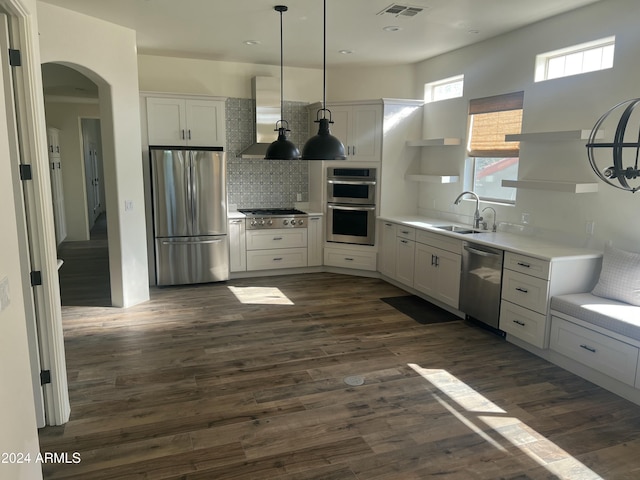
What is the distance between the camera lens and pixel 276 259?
21.1 feet

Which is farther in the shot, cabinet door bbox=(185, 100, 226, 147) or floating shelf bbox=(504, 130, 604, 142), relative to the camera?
cabinet door bbox=(185, 100, 226, 147)

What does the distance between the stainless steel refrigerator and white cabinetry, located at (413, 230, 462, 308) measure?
2485mm

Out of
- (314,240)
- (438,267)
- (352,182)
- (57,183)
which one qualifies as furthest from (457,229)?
(57,183)

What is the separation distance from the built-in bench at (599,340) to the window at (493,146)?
1.66 m

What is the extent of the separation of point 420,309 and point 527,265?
59.8 inches

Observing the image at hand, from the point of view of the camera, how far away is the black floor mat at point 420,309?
4.86 m

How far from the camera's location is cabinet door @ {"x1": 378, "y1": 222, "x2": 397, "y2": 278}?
6004 millimetres

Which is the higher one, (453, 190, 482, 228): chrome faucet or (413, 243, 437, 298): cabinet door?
(453, 190, 482, 228): chrome faucet

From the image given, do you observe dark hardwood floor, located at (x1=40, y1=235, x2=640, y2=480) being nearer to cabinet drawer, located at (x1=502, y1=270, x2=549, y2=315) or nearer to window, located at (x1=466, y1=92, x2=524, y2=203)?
cabinet drawer, located at (x1=502, y1=270, x2=549, y2=315)

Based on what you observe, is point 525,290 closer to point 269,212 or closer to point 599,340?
point 599,340

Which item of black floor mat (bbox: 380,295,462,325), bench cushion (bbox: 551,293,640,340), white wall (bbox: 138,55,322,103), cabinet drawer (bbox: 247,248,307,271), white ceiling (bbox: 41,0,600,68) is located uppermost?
white ceiling (bbox: 41,0,600,68)

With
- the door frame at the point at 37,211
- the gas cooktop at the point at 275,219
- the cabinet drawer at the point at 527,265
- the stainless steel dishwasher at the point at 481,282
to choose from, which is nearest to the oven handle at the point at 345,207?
the gas cooktop at the point at 275,219

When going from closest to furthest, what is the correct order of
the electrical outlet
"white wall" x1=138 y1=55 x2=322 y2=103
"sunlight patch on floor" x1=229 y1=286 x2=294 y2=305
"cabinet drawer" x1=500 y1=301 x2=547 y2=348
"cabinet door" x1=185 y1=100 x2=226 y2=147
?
the electrical outlet < "cabinet drawer" x1=500 y1=301 x2=547 y2=348 < "sunlight patch on floor" x1=229 y1=286 x2=294 y2=305 < "cabinet door" x1=185 y1=100 x2=226 y2=147 < "white wall" x1=138 y1=55 x2=322 y2=103

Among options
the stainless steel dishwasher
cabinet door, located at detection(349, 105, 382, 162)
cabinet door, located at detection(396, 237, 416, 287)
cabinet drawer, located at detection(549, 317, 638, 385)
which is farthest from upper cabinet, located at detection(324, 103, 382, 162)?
cabinet drawer, located at detection(549, 317, 638, 385)
